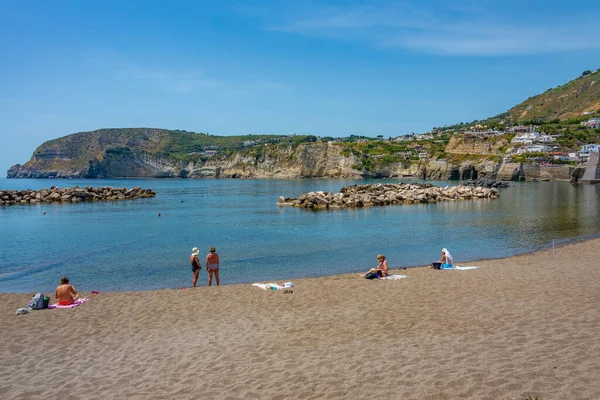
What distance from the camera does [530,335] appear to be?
8.16 metres

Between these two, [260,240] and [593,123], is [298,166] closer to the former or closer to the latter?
[593,123]

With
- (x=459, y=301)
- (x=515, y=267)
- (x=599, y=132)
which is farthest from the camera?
(x=599, y=132)

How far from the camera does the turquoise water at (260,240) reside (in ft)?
63.2

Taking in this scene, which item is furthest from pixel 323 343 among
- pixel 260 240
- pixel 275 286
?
pixel 260 240

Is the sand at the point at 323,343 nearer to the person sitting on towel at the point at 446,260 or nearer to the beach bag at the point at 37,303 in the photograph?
the beach bag at the point at 37,303

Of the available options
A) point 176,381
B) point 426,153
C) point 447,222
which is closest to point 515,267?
point 176,381

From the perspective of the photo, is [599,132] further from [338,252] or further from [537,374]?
[537,374]

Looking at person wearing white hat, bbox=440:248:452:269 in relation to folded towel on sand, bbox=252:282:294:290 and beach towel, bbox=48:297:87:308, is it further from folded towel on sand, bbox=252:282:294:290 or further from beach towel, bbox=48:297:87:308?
beach towel, bbox=48:297:87:308

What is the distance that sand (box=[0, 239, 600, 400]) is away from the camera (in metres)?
6.55

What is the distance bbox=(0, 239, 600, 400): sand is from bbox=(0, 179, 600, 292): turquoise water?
16.9 ft

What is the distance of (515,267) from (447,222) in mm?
18574

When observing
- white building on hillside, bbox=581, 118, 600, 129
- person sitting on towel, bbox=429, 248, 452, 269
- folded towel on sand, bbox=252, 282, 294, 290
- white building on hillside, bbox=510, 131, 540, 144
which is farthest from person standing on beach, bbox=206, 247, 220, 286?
white building on hillside, bbox=581, 118, 600, 129

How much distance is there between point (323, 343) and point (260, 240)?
19.4 m

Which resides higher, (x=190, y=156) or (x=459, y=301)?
(x=190, y=156)
